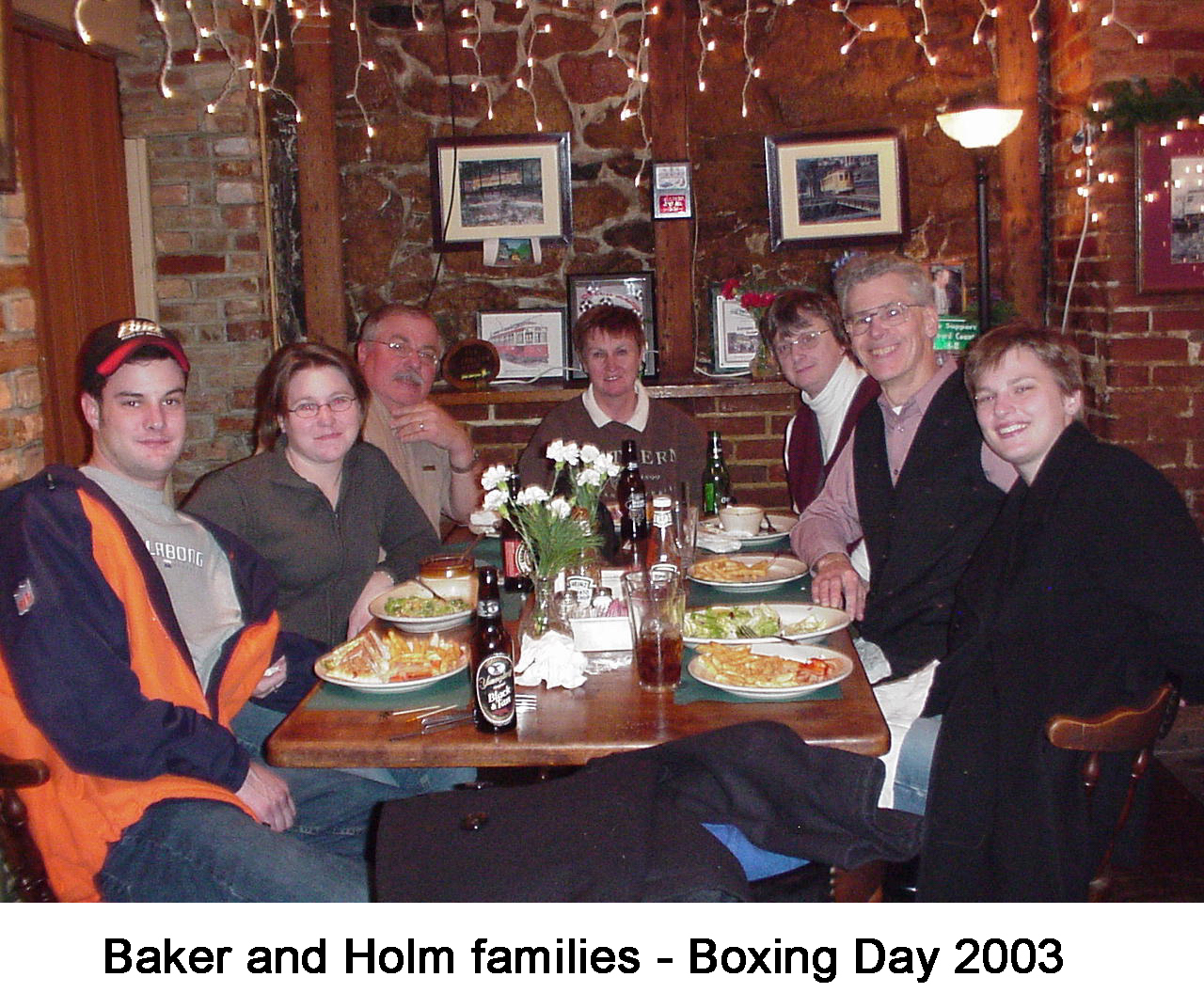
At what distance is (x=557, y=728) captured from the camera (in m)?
1.69

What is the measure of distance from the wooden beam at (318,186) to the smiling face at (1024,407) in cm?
292

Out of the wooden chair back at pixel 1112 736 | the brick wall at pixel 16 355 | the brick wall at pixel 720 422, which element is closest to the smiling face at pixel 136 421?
the brick wall at pixel 16 355

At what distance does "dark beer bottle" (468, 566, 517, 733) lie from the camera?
1.67 meters

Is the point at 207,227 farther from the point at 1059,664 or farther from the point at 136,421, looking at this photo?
the point at 1059,664

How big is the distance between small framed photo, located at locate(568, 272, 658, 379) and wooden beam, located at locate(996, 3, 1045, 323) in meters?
1.38

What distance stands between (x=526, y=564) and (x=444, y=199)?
2.46m

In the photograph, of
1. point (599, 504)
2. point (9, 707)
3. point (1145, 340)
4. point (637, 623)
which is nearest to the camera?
point (9, 707)

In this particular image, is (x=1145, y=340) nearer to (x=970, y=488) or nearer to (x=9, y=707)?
(x=970, y=488)

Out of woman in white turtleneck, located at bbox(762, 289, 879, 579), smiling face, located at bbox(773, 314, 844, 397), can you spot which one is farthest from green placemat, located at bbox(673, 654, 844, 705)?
smiling face, located at bbox(773, 314, 844, 397)

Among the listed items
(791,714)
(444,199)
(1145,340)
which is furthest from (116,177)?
(1145,340)

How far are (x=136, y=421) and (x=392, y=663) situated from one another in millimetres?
619

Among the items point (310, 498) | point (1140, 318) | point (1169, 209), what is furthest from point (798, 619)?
point (1169, 209)

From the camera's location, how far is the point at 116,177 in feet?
11.9
